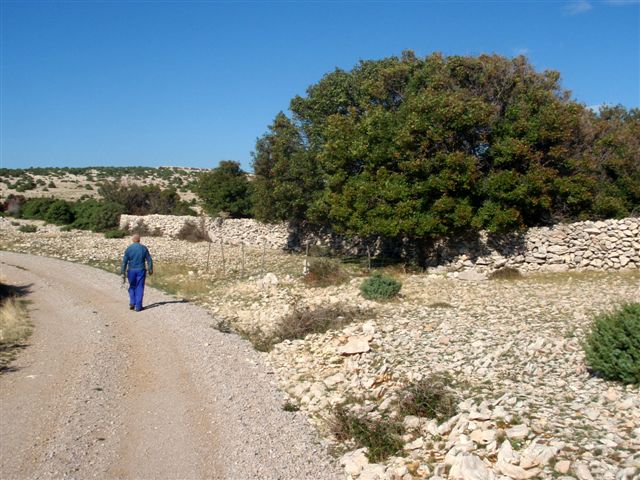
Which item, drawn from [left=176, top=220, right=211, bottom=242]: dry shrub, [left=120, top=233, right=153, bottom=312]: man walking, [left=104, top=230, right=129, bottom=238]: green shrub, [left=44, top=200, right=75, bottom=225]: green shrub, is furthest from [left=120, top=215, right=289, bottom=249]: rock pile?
[left=120, top=233, right=153, bottom=312]: man walking

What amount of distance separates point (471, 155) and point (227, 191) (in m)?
21.8

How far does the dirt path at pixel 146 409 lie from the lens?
20.2ft

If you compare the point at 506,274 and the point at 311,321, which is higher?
the point at 506,274

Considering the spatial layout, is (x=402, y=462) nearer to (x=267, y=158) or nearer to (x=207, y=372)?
(x=207, y=372)

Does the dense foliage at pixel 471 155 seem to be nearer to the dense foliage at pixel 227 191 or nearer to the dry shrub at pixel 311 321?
the dry shrub at pixel 311 321

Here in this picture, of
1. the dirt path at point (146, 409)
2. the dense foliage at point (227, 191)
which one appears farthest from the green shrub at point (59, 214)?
the dirt path at point (146, 409)

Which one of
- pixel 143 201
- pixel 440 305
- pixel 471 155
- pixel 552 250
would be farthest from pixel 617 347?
pixel 143 201

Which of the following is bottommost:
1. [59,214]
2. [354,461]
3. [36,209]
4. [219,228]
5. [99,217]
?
[354,461]

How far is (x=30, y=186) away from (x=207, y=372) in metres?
67.6

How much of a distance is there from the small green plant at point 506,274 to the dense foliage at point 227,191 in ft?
73.5

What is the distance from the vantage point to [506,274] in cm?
1920

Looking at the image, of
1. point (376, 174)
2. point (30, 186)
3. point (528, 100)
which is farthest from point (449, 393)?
point (30, 186)

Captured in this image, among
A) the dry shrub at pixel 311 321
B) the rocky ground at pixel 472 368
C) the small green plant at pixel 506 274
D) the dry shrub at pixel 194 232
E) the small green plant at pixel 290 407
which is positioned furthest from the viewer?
the dry shrub at pixel 194 232

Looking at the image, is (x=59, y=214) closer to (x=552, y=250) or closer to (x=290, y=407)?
(x=552, y=250)
